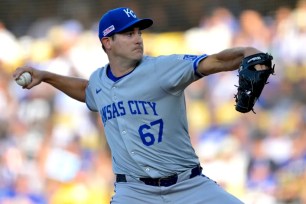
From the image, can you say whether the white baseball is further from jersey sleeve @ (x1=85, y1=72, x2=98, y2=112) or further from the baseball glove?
the baseball glove

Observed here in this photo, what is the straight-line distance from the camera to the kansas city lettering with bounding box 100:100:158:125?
5.27 metres

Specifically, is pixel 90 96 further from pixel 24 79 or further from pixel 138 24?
pixel 138 24

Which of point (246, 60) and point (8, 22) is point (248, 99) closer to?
point (246, 60)

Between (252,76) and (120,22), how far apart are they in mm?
1376

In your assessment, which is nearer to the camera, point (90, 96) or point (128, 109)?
point (128, 109)

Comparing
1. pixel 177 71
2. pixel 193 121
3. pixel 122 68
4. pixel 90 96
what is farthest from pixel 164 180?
pixel 193 121

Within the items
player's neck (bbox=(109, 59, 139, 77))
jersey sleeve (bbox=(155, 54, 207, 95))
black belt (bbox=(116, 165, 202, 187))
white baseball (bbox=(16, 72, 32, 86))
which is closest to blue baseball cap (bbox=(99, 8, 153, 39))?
player's neck (bbox=(109, 59, 139, 77))

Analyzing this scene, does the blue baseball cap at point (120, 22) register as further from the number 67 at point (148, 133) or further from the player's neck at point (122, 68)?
the number 67 at point (148, 133)

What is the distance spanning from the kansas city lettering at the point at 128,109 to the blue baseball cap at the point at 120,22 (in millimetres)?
559

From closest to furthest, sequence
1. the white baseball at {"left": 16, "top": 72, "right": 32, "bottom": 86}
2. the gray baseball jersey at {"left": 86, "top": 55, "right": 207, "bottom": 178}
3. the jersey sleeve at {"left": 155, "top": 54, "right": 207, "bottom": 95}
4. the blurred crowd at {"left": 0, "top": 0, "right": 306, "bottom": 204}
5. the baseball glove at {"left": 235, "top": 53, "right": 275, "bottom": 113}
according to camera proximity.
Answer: the baseball glove at {"left": 235, "top": 53, "right": 275, "bottom": 113} < the jersey sleeve at {"left": 155, "top": 54, "right": 207, "bottom": 95} < the gray baseball jersey at {"left": 86, "top": 55, "right": 207, "bottom": 178} < the white baseball at {"left": 16, "top": 72, "right": 32, "bottom": 86} < the blurred crowd at {"left": 0, "top": 0, "right": 306, "bottom": 204}

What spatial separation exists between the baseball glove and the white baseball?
6.43 feet

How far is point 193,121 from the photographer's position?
989cm

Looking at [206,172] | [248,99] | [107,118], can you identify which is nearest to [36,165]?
[206,172]

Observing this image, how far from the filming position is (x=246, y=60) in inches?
179
